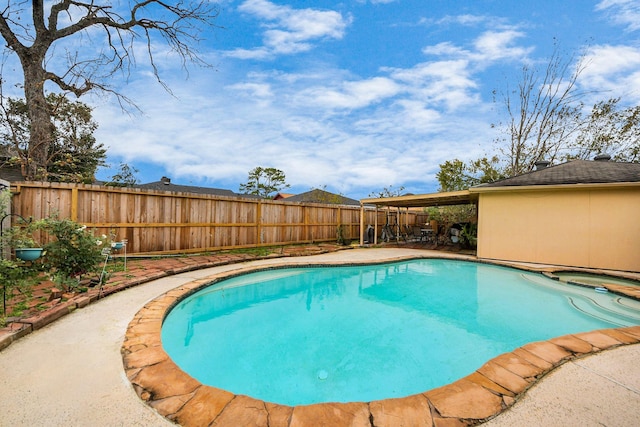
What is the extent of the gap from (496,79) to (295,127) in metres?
12.2

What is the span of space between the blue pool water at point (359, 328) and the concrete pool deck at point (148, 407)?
0.69 metres

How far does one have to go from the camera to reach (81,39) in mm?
8211

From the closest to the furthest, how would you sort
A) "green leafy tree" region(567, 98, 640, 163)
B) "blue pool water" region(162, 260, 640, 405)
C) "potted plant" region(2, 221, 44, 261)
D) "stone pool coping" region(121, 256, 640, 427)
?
"stone pool coping" region(121, 256, 640, 427), "blue pool water" region(162, 260, 640, 405), "potted plant" region(2, 221, 44, 261), "green leafy tree" region(567, 98, 640, 163)

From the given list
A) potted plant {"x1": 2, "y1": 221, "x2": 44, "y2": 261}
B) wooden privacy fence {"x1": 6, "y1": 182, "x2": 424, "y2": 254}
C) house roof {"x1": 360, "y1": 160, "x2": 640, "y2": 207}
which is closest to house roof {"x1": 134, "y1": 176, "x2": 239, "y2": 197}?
wooden privacy fence {"x1": 6, "y1": 182, "x2": 424, "y2": 254}

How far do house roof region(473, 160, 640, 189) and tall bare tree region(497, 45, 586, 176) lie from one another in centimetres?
892

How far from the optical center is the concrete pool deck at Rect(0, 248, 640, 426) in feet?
5.01

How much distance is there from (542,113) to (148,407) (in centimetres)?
2145

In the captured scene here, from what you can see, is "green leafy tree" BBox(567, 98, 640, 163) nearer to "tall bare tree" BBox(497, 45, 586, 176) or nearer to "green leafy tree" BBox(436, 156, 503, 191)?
"tall bare tree" BBox(497, 45, 586, 176)

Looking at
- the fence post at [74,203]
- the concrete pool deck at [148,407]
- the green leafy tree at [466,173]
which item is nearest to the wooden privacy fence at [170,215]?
the fence post at [74,203]

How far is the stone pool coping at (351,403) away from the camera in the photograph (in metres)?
1.52

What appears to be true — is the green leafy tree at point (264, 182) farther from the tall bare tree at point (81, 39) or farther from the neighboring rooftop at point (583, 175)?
the neighboring rooftop at point (583, 175)

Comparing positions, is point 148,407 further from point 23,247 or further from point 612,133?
point 612,133

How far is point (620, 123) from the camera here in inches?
574

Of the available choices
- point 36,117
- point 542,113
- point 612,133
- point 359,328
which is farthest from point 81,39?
point 612,133
